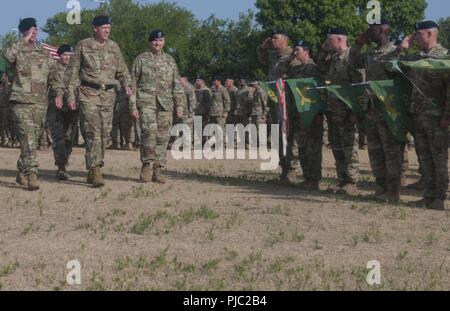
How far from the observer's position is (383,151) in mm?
11664

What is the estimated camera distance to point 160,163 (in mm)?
13086

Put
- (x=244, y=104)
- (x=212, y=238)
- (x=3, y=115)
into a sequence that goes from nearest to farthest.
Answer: (x=212, y=238) → (x=3, y=115) → (x=244, y=104)

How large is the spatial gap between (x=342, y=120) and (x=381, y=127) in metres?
0.87

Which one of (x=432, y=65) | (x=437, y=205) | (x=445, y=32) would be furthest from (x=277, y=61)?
(x=445, y=32)

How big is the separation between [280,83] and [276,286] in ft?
22.0

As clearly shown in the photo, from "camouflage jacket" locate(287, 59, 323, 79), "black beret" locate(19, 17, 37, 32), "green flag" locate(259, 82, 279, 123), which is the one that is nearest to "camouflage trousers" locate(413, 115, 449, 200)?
"camouflage jacket" locate(287, 59, 323, 79)

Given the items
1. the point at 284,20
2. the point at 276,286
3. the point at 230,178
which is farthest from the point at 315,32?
the point at 276,286

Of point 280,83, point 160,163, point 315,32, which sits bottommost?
point 160,163

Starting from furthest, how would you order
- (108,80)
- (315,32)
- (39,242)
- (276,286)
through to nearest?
(315,32), (108,80), (39,242), (276,286)

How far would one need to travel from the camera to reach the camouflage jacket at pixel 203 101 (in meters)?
29.8

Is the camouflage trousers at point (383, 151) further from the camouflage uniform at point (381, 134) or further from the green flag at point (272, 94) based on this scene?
the green flag at point (272, 94)

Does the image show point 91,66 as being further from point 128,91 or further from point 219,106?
point 219,106
